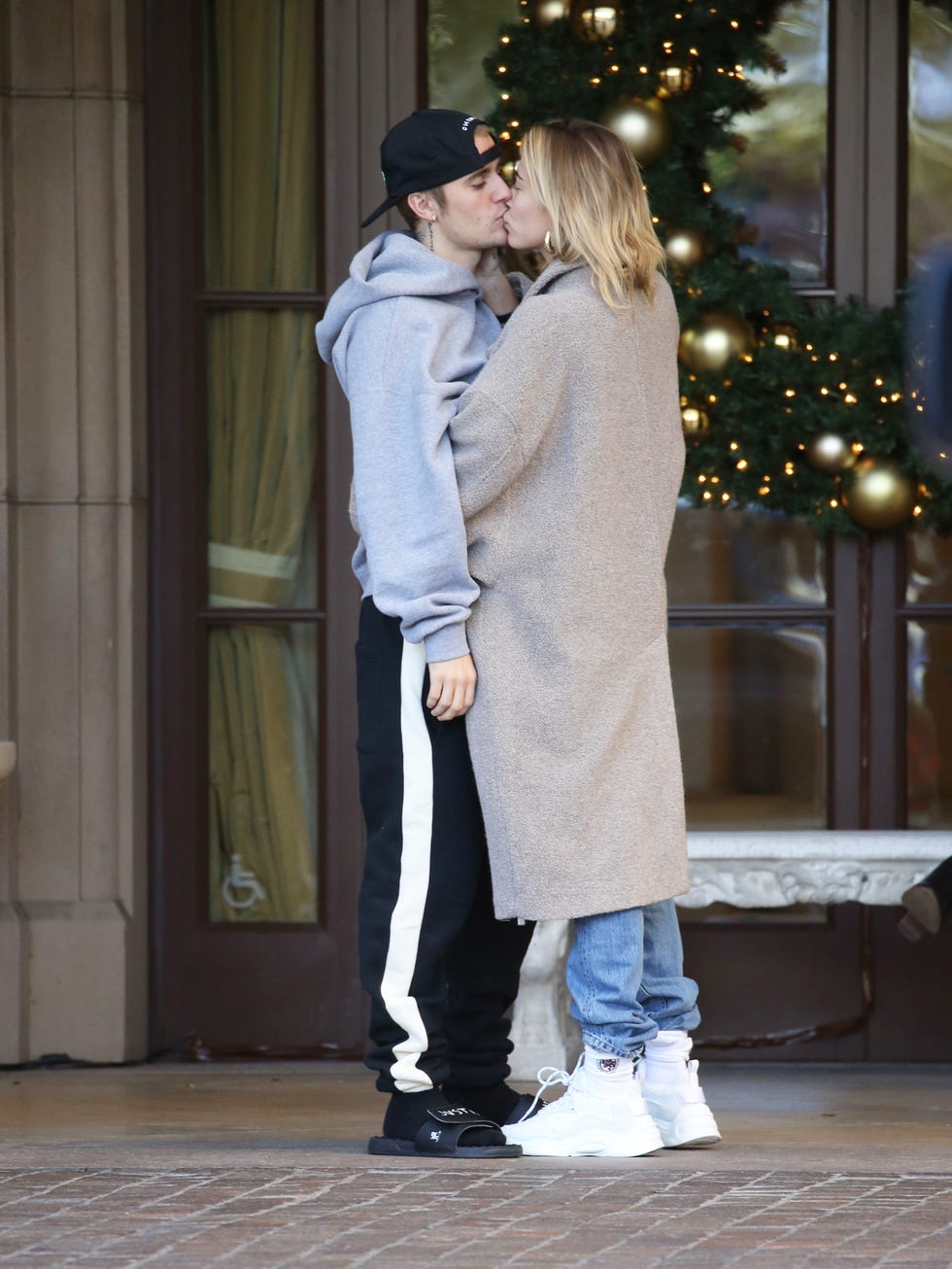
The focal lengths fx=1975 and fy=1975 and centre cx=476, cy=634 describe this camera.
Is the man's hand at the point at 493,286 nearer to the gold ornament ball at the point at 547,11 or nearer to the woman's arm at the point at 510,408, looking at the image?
the woman's arm at the point at 510,408

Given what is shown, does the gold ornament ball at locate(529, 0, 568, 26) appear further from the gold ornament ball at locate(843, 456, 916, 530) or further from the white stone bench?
the white stone bench

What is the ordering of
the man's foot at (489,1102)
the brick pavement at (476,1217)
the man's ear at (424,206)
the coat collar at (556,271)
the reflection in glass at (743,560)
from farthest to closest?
the reflection in glass at (743,560) < the man's foot at (489,1102) < the man's ear at (424,206) < the coat collar at (556,271) < the brick pavement at (476,1217)

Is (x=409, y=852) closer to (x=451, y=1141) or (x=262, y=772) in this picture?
(x=451, y=1141)

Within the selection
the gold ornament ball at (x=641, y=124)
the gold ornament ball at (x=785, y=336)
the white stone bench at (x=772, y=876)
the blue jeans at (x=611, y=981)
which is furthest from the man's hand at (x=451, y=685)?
the gold ornament ball at (x=641, y=124)

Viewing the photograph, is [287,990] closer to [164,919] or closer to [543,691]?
[164,919]

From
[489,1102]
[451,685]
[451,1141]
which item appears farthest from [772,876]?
[451,685]

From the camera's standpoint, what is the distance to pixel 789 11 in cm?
521

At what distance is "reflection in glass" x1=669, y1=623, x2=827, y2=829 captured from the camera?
5266mm

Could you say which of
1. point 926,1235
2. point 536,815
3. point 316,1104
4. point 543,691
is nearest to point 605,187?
point 543,691

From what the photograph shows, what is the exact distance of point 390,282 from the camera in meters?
3.51

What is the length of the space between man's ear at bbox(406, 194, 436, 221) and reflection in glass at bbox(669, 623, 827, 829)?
6.31 feet

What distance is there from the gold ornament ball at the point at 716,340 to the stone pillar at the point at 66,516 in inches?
57.2

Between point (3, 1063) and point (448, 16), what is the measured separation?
2.97 metres

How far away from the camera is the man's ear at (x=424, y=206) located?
11.9 feet
